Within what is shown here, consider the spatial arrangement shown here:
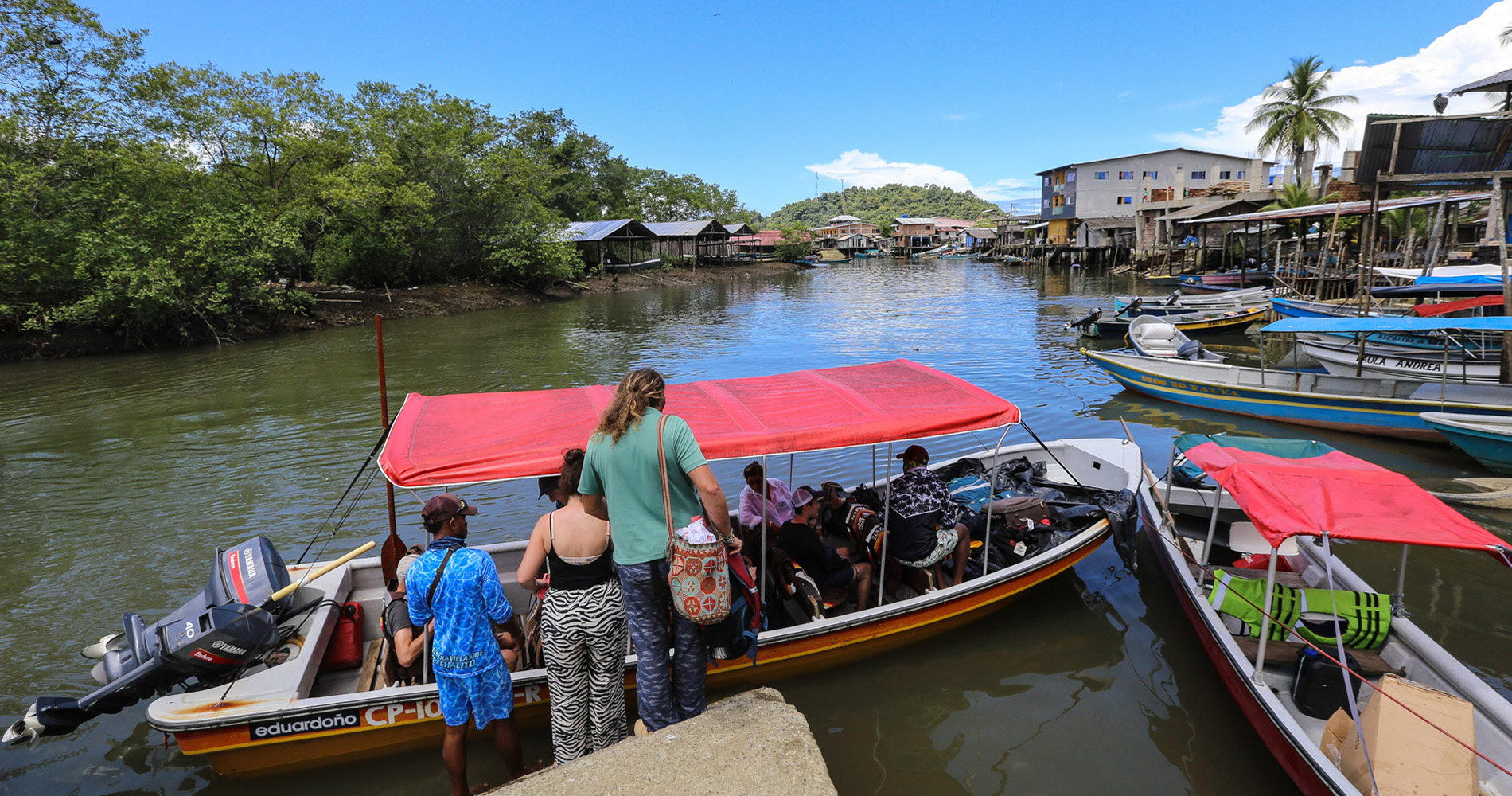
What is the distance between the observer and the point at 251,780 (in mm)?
4457

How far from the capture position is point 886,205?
163375 millimetres

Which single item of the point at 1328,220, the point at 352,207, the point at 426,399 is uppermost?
the point at 352,207

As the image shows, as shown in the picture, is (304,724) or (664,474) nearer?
(664,474)

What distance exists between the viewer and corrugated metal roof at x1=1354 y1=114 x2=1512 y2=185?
13.2m

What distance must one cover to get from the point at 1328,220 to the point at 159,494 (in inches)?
1591

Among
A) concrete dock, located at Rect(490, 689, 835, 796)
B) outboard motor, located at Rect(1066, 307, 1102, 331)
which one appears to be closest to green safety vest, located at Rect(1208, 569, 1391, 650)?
concrete dock, located at Rect(490, 689, 835, 796)

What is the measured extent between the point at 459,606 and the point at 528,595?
224 cm

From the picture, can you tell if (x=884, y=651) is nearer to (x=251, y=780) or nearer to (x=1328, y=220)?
(x=251, y=780)

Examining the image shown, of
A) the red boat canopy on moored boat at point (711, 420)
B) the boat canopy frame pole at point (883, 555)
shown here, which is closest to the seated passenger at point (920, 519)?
the boat canopy frame pole at point (883, 555)

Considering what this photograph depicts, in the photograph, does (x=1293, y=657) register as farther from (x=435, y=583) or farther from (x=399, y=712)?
(x=399, y=712)

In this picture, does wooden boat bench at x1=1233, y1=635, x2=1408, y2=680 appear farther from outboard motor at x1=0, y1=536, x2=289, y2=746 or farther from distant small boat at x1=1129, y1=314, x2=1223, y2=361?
distant small boat at x1=1129, y1=314, x2=1223, y2=361

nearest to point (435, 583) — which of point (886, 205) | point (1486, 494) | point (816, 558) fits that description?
point (816, 558)

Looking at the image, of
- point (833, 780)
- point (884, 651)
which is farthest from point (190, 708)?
point (884, 651)

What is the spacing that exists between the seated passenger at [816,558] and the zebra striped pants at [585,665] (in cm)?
196
